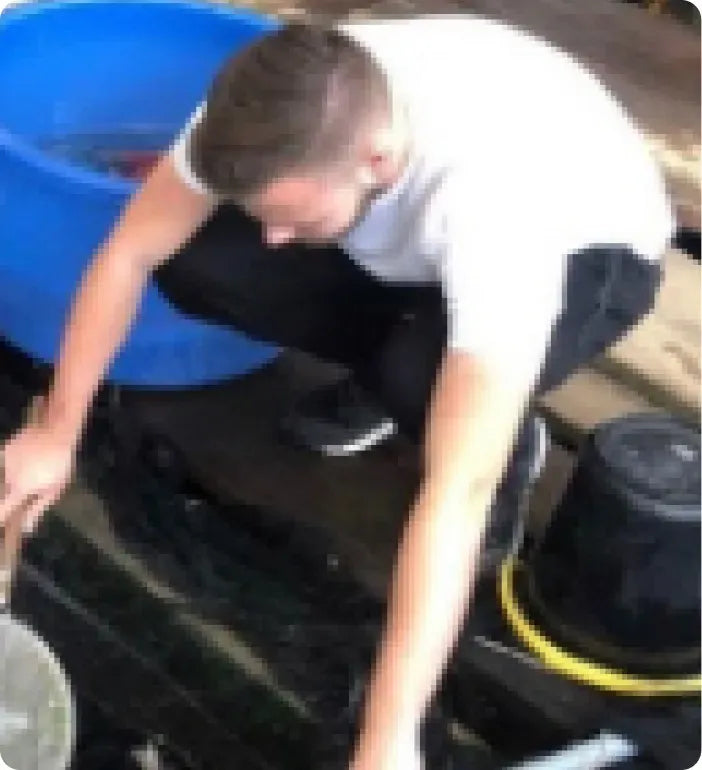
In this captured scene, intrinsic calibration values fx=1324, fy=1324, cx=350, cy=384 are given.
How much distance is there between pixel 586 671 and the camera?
120cm

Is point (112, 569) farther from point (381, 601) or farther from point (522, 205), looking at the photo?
point (522, 205)

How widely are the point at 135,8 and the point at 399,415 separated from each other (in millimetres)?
615

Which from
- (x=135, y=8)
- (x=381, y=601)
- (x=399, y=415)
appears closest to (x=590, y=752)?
(x=381, y=601)

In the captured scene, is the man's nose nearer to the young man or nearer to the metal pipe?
the young man

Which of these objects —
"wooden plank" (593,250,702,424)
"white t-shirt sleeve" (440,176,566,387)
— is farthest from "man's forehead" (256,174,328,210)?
"wooden plank" (593,250,702,424)

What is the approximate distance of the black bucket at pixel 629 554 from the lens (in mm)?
1139

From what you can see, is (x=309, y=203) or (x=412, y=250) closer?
(x=309, y=203)

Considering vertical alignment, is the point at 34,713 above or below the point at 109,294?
below

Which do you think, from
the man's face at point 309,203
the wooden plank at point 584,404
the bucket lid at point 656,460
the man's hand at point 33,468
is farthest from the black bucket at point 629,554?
the man's hand at point 33,468

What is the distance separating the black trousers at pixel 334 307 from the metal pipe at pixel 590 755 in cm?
31

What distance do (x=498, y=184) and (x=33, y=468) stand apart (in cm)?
47

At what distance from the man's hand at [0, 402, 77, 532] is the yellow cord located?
0.43 metres

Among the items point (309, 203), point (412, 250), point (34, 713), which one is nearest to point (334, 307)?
point (412, 250)

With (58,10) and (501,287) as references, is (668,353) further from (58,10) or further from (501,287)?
(58,10)
